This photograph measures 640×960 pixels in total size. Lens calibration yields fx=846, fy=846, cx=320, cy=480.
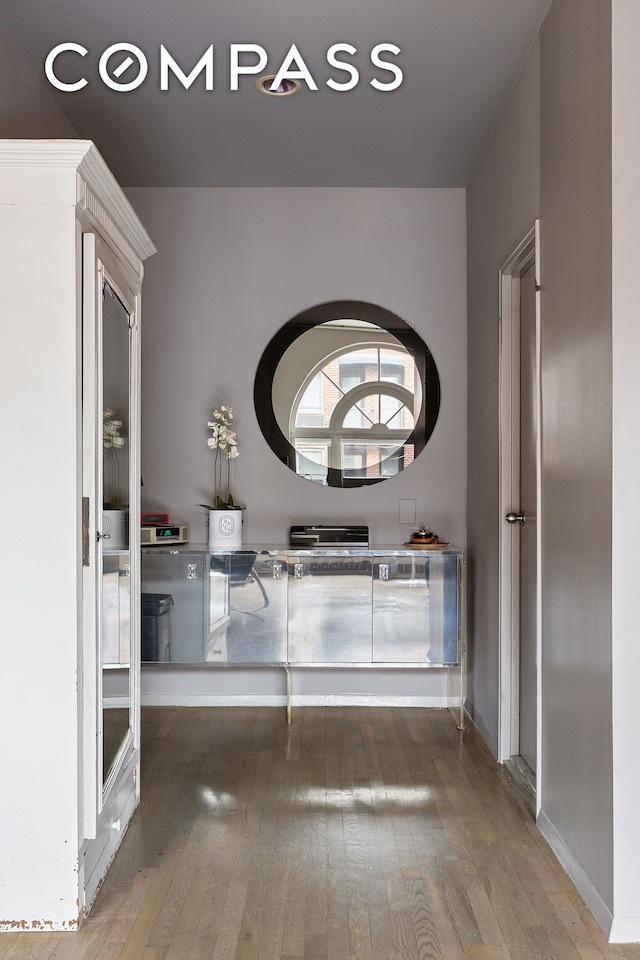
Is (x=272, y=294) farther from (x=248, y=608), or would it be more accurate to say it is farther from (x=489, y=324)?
(x=248, y=608)

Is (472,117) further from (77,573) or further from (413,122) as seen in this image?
(77,573)

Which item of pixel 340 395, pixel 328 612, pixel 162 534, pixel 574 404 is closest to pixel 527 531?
pixel 574 404

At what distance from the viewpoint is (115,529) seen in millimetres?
2645

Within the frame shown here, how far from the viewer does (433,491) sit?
4461 millimetres

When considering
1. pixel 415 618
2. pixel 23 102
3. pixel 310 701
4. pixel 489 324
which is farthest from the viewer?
pixel 310 701

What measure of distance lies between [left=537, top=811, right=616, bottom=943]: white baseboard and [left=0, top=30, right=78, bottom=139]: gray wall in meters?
2.96

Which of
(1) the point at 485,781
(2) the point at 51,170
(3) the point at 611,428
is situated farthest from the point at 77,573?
(1) the point at 485,781

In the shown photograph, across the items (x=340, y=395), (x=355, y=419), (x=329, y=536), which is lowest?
(x=329, y=536)

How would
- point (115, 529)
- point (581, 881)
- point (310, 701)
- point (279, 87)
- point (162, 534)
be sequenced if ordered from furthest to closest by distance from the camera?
point (310, 701) < point (162, 534) < point (279, 87) < point (115, 529) < point (581, 881)

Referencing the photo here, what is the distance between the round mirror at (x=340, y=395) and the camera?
4.45 meters

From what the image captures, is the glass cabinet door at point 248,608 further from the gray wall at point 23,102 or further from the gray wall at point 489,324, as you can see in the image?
the gray wall at point 23,102

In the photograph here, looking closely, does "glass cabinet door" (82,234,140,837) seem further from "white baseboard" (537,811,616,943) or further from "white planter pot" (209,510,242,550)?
"white baseboard" (537,811,616,943)

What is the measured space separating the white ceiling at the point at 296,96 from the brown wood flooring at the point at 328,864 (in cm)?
271

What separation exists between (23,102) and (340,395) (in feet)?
6.67
